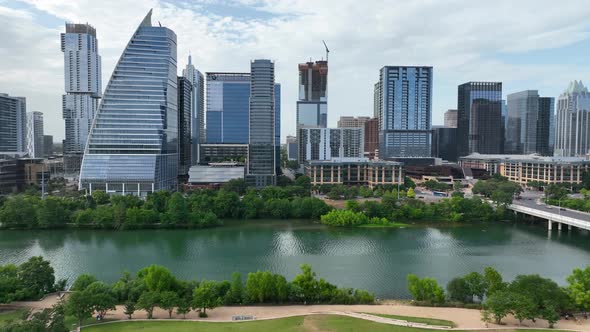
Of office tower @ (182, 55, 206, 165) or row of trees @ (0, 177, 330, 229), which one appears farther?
office tower @ (182, 55, 206, 165)

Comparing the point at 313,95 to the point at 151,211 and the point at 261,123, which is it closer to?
the point at 261,123

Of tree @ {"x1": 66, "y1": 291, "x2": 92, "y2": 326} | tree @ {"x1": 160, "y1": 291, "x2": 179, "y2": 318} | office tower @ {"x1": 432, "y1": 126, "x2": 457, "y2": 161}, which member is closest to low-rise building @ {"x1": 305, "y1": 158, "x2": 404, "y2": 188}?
tree @ {"x1": 160, "y1": 291, "x2": 179, "y2": 318}

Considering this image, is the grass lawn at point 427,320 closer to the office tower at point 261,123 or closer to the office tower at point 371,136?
the office tower at point 261,123

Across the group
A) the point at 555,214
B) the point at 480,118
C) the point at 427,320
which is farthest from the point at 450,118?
the point at 427,320

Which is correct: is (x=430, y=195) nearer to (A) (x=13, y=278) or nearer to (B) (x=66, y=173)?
(A) (x=13, y=278)

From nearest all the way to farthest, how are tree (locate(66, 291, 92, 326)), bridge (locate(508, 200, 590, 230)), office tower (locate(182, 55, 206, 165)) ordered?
tree (locate(66, 291, 92, 326)) → bridge (locate(508, 200, 590, 230)) → office tower (locate(182, 55, 206, 165))

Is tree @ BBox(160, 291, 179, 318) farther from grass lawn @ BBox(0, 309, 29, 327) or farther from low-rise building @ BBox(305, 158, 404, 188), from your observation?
low-rise building @ BBox(305, 158, 404, 188)
